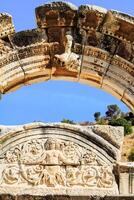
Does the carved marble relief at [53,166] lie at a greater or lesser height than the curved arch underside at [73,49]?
lesser

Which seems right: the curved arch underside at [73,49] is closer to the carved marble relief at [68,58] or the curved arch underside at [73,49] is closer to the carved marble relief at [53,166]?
the carved marble relief at [68,58]

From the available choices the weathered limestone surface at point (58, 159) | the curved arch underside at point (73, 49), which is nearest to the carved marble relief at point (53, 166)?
the weathered limestone surface at point (58, 159)

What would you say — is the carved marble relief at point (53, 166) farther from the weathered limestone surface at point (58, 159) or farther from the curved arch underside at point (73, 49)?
the curved arch underside at point (73, 49)

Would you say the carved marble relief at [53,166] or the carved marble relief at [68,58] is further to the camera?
the carved marble relief at [68,58]

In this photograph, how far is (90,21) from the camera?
1121cm

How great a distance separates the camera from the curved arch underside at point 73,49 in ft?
36.3

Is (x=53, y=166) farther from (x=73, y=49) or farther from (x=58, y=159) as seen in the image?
(x=73, y=49)

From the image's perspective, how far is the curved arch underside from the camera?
1105cm

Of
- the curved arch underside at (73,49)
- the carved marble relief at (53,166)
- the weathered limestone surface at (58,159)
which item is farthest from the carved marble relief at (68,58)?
the carved marble relief at (53,166)

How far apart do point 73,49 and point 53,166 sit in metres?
2.42

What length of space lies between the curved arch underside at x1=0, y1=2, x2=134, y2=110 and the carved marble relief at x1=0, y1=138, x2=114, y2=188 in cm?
145

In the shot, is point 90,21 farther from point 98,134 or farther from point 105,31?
point 98,134

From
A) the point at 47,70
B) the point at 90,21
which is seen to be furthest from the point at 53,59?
the point at 90,21

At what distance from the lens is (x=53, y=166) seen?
391 inches
